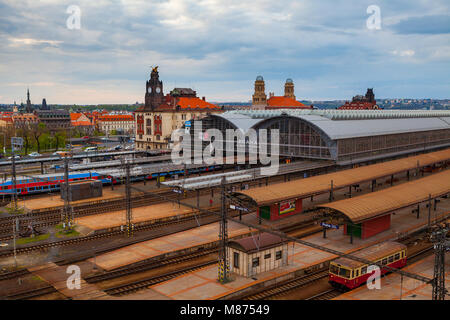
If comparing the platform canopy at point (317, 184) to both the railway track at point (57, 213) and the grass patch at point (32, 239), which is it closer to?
the railway track at point (57, 213)

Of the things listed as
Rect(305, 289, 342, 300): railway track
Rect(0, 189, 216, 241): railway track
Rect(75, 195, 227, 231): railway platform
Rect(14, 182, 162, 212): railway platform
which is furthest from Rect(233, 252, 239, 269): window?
Rect(14, 182, 162, 212): railway platform

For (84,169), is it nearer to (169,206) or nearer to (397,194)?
(169,206)

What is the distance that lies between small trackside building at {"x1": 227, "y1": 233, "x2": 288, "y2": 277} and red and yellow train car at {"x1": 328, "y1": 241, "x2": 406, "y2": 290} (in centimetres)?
452

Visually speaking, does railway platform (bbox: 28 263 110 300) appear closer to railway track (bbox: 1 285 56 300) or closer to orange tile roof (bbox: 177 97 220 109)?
railway track (bbox: 1 285 56 300)

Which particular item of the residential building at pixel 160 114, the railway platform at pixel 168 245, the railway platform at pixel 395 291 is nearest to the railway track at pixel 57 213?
the railway platform at pixel 168 245

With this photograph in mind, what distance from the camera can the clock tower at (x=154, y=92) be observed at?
129m

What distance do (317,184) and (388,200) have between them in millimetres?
10301

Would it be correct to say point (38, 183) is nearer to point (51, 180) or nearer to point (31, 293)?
point (51, 180)

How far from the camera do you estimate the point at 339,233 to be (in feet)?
135

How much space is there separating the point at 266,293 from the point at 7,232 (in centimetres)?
2898

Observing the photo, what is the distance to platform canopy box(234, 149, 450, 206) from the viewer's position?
1718 inches

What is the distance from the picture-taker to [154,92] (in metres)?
129

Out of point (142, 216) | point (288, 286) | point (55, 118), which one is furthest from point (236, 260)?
point (55, 118)
